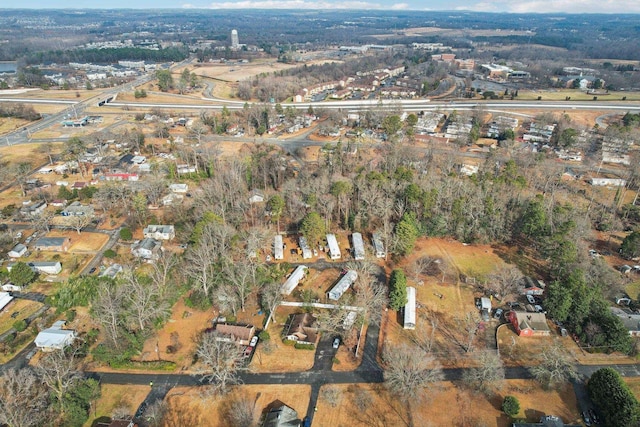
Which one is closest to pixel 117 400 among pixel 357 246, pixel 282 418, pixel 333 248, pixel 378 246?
pixel 282 418

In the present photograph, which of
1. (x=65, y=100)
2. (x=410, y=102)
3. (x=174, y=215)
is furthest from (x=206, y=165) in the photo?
(x=65, y=100)

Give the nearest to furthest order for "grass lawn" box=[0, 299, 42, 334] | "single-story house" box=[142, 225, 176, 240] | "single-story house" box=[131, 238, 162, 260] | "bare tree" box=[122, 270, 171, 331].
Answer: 1. "bare tree" box=[122, 270, 171, 331]
2. "grass lawn" box=[0, 299, 42, 334]
3. "single-story house" box=[131, 238, 162, 260]
4. "single-story house" box=[142, 225, 176, 240]

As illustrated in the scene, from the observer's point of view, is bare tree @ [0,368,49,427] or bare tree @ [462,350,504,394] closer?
bare tree @ [0,368,49,427]

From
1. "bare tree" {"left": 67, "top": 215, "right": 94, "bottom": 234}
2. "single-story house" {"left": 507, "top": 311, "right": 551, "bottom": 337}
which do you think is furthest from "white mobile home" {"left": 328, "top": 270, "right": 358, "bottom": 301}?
"bare tree" {"left": 67, "top": 215, "right": 94, "bottom": 234}

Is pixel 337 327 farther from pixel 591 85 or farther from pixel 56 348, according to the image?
pixel 591 85

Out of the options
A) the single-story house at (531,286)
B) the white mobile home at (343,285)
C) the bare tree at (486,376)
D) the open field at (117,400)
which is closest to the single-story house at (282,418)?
the open field at (117,400)

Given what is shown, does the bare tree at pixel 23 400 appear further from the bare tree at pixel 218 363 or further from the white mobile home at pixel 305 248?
the white mobile home at pixel 305 248

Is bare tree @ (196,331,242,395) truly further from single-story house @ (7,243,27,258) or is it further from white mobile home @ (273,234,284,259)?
single-story house @ (7,243,27,258)
